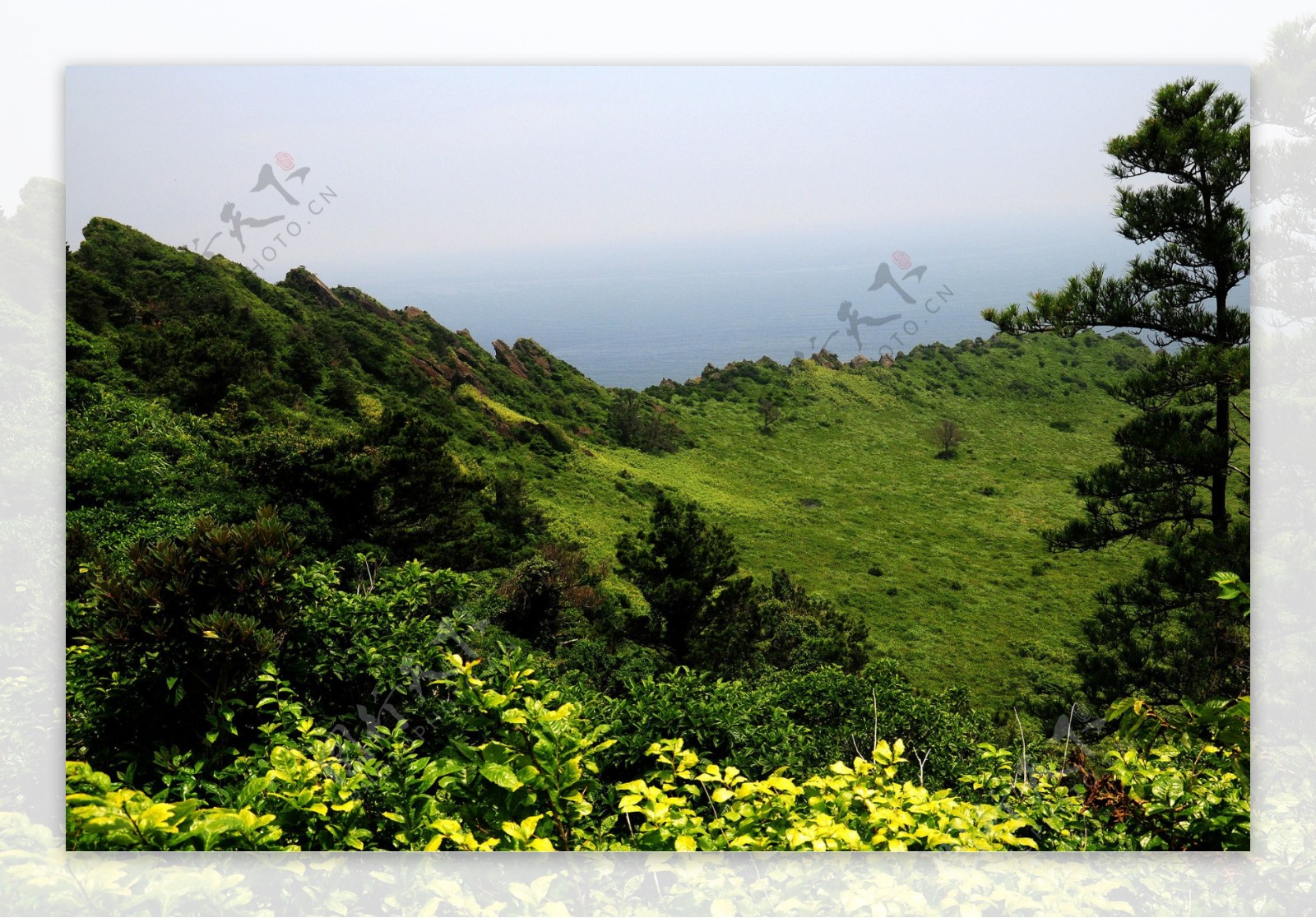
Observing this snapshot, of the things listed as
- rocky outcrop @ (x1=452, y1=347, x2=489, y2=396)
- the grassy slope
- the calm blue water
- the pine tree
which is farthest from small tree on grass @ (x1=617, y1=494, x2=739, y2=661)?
rocky outcrop @ (x1=452, y1=347, x2=489, y2=396)

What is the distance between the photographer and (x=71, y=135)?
322 centimetres

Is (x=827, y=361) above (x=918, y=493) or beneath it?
above

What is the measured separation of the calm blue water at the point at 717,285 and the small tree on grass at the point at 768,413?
15.9ft

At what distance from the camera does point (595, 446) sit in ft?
32.1

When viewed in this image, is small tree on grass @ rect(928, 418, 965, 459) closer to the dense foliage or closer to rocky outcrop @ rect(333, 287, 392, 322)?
the dense foliage

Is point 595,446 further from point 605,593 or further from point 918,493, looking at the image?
point 918,493

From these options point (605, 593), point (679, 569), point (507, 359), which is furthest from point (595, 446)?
point (679, 569)

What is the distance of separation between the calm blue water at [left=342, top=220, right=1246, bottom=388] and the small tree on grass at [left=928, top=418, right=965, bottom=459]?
4.29m

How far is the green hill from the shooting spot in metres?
6.25

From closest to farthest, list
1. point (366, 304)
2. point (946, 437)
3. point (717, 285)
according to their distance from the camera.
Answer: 1. point (717, 285)
2. point (366, 304)
3. point (946, 437)

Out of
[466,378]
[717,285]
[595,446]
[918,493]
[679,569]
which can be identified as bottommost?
[679,569]

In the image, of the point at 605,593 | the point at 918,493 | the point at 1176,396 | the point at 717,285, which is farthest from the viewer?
the point at 918,493

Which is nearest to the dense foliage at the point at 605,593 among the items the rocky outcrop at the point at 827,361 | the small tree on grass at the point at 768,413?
the small tree on grass at the point at 768,413

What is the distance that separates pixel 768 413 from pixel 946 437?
2065mm
